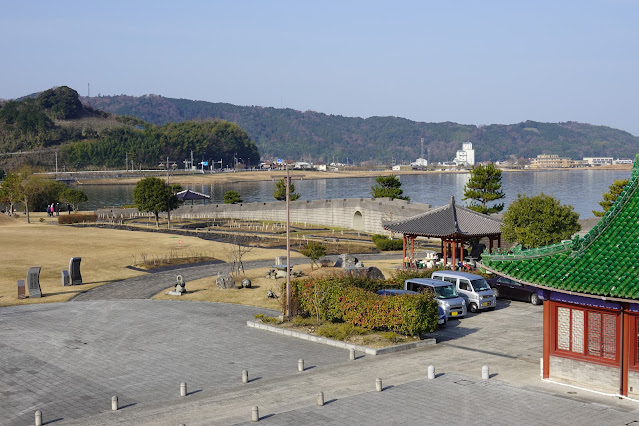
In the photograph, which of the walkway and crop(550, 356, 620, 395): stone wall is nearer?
crop(550, 356, 620, 395): stone wall

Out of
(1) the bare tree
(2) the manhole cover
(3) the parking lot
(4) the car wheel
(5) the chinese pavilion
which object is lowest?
(3) the parking lot

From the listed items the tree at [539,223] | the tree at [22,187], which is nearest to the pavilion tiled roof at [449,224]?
the tree at [539,223]

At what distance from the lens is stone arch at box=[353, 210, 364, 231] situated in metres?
73.1

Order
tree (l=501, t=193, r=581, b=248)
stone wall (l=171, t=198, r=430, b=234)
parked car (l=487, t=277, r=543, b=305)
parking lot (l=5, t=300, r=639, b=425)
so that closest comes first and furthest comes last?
parking lot (l=5, t=300, r=639, b=425), parked car (l=487, t=277, r=543, b=305), tree (l=501, t=193, r=581, b=248), stone wall (l=171, t=198, r=430, b=234)

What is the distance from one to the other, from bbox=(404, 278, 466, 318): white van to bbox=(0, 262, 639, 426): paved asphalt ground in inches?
22.6

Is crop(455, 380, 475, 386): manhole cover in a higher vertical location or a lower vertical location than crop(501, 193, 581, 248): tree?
lower

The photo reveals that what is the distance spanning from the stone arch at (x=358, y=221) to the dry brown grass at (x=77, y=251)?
19.0 m

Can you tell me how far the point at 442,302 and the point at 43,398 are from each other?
16.4 m

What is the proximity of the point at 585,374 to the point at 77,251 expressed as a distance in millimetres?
40865

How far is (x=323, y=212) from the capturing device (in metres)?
79.0

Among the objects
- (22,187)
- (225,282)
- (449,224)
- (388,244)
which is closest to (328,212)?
(388,244)

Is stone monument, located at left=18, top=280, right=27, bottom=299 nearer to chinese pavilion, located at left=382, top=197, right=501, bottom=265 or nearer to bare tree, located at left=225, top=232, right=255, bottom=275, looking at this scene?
bare tree, located at left=225, top=232, right=255, bottom=275

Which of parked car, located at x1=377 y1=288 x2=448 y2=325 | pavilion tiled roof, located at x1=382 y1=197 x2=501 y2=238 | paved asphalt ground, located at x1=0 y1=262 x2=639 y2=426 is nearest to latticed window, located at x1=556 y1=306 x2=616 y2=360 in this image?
paved asphalt ground, located at x1=0 y1=262 x2=639 y2=426

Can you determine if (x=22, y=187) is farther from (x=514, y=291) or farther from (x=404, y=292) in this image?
(x=514, y=291)
